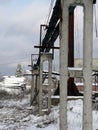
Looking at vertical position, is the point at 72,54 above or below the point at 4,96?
above

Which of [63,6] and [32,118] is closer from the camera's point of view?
[63,6]

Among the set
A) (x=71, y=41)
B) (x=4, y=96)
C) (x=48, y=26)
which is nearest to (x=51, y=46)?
(x=48, y=26)

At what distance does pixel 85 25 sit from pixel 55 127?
241 inches

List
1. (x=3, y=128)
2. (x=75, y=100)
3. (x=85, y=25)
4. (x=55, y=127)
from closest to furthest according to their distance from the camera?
(x=85, y=25)
(x=55, y=127)
(x=3, y=128)
(x=75, y=100)

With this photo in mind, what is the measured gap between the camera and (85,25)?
10.2 metres

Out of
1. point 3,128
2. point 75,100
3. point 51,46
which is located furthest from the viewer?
point 75,100

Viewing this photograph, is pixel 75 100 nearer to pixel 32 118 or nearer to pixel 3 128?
pixel 32 118

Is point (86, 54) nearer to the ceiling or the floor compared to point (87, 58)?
nearer to the ceiling

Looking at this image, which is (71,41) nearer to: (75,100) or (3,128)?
(75,100)

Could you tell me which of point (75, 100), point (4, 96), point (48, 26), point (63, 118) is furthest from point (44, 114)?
point (4, 96)

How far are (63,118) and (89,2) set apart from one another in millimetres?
3080

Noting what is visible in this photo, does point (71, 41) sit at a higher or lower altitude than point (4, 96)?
higher

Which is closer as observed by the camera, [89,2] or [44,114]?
[89,2]

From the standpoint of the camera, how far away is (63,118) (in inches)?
423
